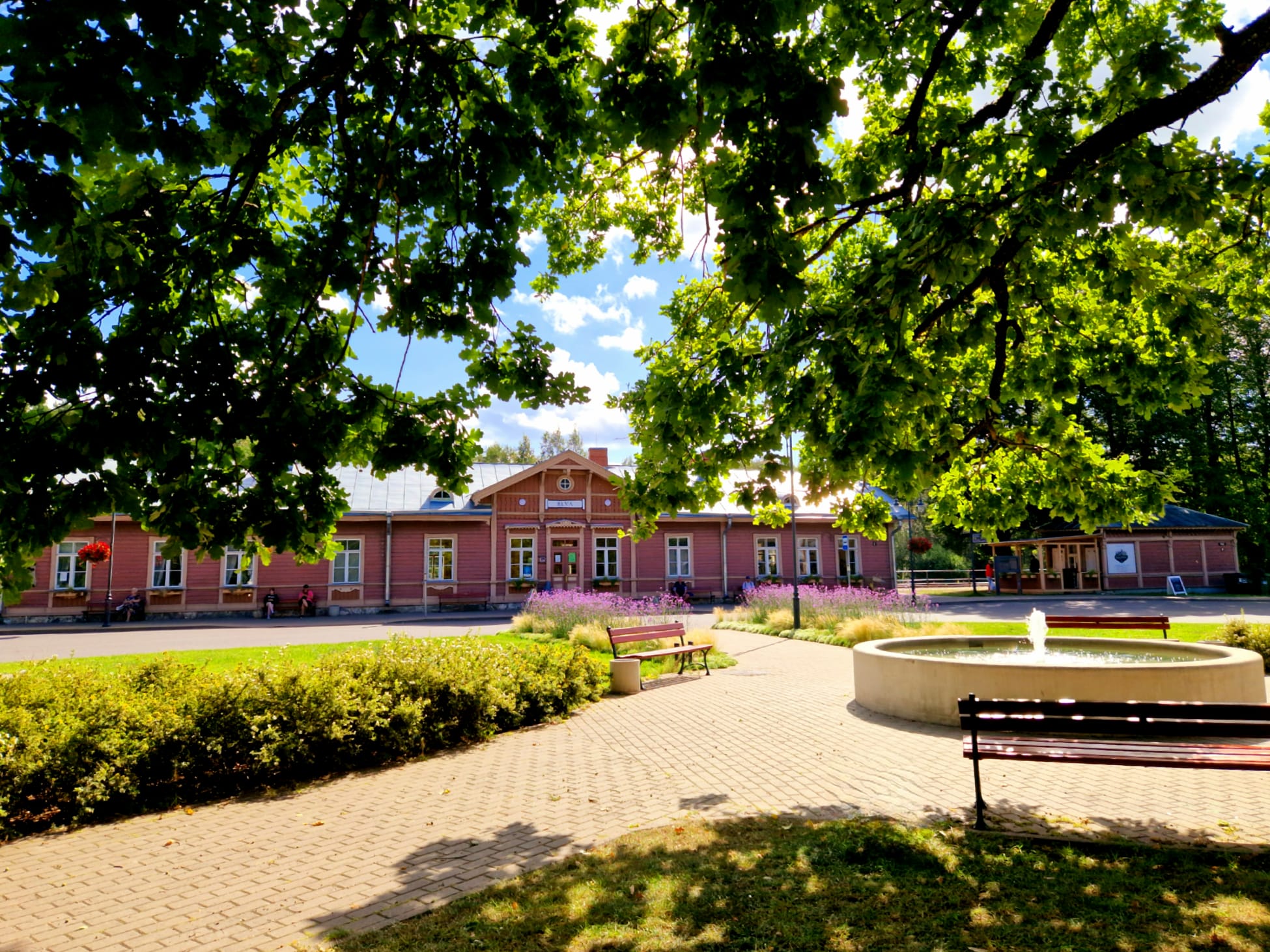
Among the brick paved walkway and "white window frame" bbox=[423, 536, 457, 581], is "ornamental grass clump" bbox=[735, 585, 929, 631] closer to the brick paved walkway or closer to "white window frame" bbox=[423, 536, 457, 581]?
the brick paved walkway

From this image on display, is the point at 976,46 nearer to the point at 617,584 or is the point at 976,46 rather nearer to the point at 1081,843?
the point at 1081,843

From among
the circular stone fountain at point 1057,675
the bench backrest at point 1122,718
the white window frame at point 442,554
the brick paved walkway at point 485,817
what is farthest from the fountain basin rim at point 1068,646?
the white window frame at point 442,554

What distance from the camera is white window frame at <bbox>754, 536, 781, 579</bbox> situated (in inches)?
1332

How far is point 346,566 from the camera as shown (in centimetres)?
2933

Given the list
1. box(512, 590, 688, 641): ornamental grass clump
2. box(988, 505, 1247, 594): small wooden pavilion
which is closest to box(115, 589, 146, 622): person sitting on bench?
box(512, 590, 688, 641): ornamental grass clump

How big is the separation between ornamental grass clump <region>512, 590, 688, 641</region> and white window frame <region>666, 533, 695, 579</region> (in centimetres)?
1107

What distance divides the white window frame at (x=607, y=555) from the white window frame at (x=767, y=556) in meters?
6.33

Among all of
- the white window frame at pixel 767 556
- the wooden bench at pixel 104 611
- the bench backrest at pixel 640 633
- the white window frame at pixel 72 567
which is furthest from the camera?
the white window frame at pixel 767 556

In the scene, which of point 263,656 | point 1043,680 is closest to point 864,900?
point 1043,680

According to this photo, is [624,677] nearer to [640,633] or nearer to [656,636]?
[640,633]

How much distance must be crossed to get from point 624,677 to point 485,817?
5655 mm

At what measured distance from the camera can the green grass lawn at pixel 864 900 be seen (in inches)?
141

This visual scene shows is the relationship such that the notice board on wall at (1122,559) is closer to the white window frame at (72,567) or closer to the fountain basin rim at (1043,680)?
the fountain basin rim at (1043,680)

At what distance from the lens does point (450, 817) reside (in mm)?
5773
